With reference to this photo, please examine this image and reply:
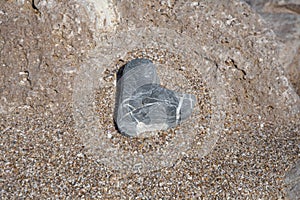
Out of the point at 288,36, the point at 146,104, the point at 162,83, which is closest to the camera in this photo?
the point at 146,104

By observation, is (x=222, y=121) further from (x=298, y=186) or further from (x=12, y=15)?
(x=12, y=15)

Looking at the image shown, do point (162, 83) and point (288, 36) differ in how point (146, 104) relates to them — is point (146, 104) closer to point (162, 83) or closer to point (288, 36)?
point (162, 83)

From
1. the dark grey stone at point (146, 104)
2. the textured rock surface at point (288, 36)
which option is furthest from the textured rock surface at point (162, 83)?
the textured rock surface at point (288, 36)

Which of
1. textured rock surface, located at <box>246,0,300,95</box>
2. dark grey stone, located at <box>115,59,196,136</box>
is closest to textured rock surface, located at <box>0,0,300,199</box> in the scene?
dark grey stone, located at <box>115,59,196,136</box>

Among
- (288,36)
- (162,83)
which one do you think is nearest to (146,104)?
(162,83)

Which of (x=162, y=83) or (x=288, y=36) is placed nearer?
(x=162, y=83)

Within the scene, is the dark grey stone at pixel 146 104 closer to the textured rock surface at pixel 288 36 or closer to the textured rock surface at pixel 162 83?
the textured rock surface at pixel 162 83
